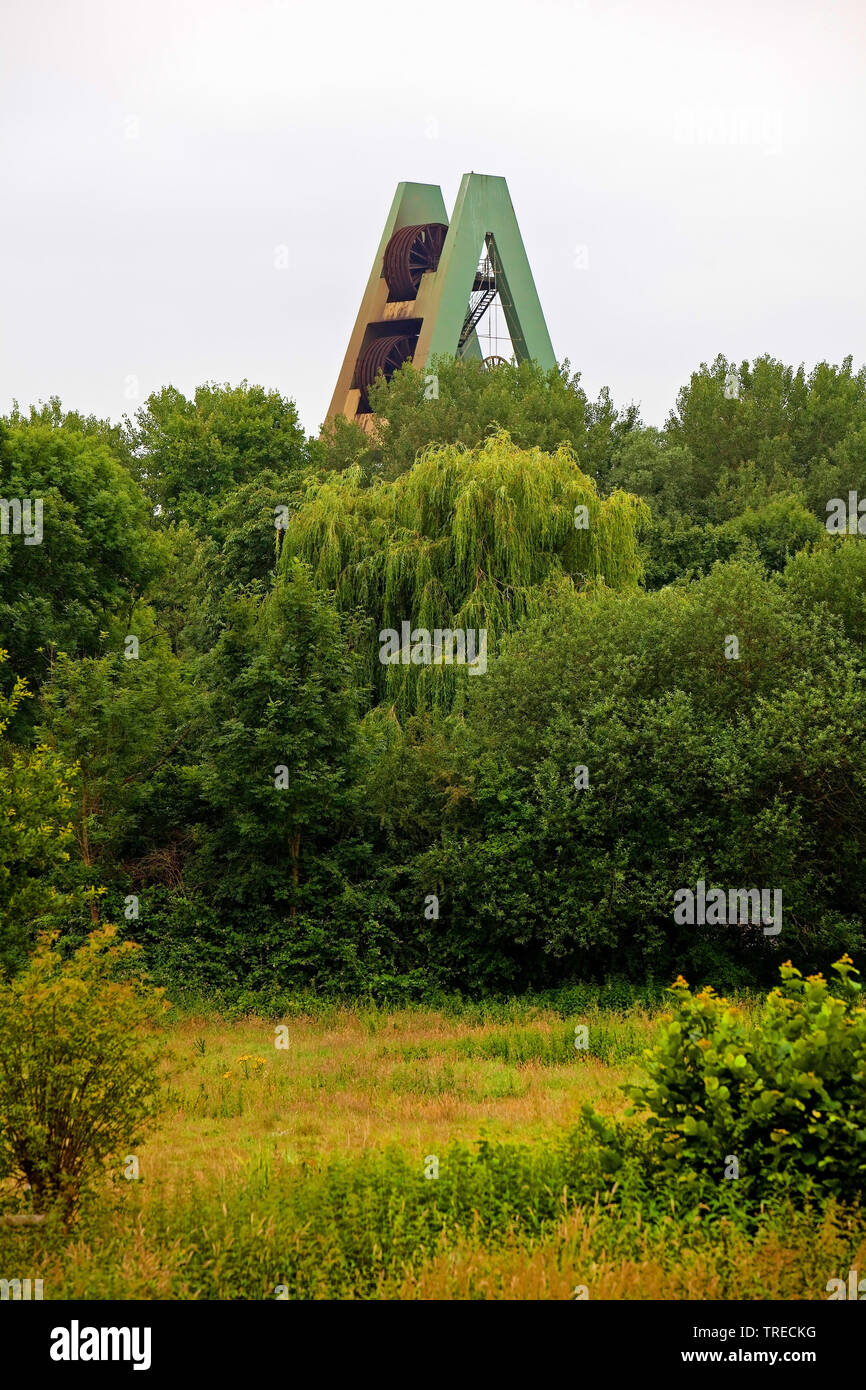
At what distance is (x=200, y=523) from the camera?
1758 inches

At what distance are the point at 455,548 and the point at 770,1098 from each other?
762 inches

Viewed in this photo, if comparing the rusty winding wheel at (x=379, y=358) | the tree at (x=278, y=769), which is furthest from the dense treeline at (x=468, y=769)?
the rusty winding wheel at (x=379, y=358)

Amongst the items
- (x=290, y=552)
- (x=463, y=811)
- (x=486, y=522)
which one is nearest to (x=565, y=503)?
(x=486, y=522)

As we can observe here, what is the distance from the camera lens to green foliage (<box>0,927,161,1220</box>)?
8.17 m

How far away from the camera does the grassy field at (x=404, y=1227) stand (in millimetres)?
6855

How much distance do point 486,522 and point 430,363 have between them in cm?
2570

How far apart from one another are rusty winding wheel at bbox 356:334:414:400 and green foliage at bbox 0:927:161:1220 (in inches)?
2130

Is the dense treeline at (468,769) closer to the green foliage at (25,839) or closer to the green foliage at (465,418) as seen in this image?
the green foliage at (25,839)

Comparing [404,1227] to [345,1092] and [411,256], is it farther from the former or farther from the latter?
[411,256]

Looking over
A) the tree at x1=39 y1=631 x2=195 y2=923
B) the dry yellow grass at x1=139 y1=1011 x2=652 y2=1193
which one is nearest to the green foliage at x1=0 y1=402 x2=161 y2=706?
the tree at x1=39 y1=631 x2=195 y2=923

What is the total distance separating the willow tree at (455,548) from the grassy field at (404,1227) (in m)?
13.8

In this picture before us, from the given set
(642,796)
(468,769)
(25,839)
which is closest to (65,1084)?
(25,839)

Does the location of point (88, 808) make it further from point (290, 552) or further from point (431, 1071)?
point (431, 1071)

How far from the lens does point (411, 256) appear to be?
61125mm
